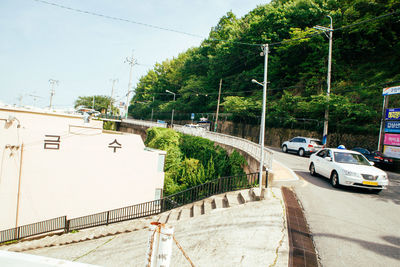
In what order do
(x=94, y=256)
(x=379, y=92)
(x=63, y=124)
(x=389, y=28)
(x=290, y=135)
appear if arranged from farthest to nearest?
(x=290, y=135) → (x=389, y=28) → (x=379, y=92) → (x=63, y=124) → (x=94, y=256)

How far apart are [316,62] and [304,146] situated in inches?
547

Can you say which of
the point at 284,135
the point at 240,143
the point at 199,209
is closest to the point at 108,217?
the point at 199,209

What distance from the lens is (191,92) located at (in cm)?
4769

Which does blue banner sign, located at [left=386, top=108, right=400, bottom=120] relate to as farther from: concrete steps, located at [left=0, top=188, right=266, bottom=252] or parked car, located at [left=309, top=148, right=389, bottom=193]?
concrete steps, located at [left=0, top=188, right=266, bottom=252]

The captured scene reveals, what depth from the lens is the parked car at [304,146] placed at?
1914 centimetres

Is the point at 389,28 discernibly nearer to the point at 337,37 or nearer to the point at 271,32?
the point at 337,37

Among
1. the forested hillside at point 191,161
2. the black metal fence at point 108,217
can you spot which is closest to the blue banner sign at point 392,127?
the forested hillside at point 191,161

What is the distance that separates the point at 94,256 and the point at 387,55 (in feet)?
116

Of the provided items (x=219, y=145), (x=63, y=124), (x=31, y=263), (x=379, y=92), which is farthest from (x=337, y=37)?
(x=31, y=263)

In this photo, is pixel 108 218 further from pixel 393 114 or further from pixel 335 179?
pixel 393 114

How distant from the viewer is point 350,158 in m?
9.35

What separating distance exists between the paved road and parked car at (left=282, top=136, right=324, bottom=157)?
9695mm

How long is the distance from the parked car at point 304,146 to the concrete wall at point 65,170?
514 inches

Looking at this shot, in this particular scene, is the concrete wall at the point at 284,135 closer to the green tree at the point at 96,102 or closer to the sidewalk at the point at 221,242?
the sidewalk at the point at 221,242
